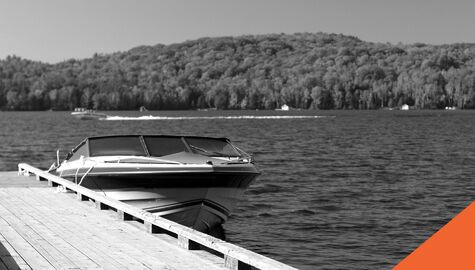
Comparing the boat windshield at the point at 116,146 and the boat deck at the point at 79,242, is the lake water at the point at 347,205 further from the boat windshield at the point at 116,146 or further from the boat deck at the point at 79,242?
the boat deck at the point at 79,242

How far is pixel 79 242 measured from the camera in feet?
43.4

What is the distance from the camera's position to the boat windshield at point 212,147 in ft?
67.2

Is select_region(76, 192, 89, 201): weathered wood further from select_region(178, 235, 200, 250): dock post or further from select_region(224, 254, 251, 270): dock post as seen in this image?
select_region(224, 254, 251, 270): dock post

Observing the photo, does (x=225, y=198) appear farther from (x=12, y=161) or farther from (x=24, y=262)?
(x=12, y=161)

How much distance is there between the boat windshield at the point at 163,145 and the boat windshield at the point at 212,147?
1.11 feet

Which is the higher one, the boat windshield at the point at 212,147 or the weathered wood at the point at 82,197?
the boat windshield at the point at 212,147

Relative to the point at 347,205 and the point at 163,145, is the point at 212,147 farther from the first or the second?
the point at 347,205

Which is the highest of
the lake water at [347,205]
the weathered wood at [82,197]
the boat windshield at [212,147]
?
the boat windshield at [212,147]

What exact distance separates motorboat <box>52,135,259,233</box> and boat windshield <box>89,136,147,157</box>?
31 mm

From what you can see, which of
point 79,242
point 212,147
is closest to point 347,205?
point 212,147

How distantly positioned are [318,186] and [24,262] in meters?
23.8

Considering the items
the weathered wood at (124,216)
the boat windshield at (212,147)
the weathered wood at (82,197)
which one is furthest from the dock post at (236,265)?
the boat windshield at (212,147)

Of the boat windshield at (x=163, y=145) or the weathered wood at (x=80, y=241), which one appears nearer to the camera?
the weathered wood at (x=80, y=241)

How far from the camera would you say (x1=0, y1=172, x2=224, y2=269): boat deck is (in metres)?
11.6
